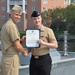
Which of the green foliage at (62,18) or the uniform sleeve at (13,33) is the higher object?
the uniform sleeve at (13,33)

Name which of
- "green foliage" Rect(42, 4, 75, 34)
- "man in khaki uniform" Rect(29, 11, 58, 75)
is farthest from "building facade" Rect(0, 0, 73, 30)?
"man in khaki uniform" Rect(29, 11, 58, 75)

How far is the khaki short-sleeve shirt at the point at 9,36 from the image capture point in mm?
4398

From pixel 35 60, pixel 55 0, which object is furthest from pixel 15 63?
pixel 55 0

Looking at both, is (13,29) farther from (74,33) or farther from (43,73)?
(74,33)

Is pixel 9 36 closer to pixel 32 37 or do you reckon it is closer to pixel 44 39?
pixel 32 37

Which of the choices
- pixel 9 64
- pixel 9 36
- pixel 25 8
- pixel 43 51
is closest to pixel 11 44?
pixel 9 36

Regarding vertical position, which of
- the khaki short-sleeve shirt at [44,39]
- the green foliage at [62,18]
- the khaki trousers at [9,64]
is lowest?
the green foliage at [62,18]

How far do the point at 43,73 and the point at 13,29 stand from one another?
767 mm

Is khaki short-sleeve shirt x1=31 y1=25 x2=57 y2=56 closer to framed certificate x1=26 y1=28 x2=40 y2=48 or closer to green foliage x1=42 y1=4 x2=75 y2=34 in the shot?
framed certificate x1=26 y1=28 x2=40 y2=48

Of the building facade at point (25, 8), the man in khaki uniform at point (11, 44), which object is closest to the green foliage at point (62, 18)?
the building facade at point (25, 8)

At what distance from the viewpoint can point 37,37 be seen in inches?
180

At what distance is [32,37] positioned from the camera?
4.61 m

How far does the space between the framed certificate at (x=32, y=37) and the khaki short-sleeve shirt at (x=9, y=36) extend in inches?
8.8

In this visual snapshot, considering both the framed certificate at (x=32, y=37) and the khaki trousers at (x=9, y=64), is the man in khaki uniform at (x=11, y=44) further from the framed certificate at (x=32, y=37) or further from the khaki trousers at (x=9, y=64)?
the framed certificate at (x=32, y=37)
